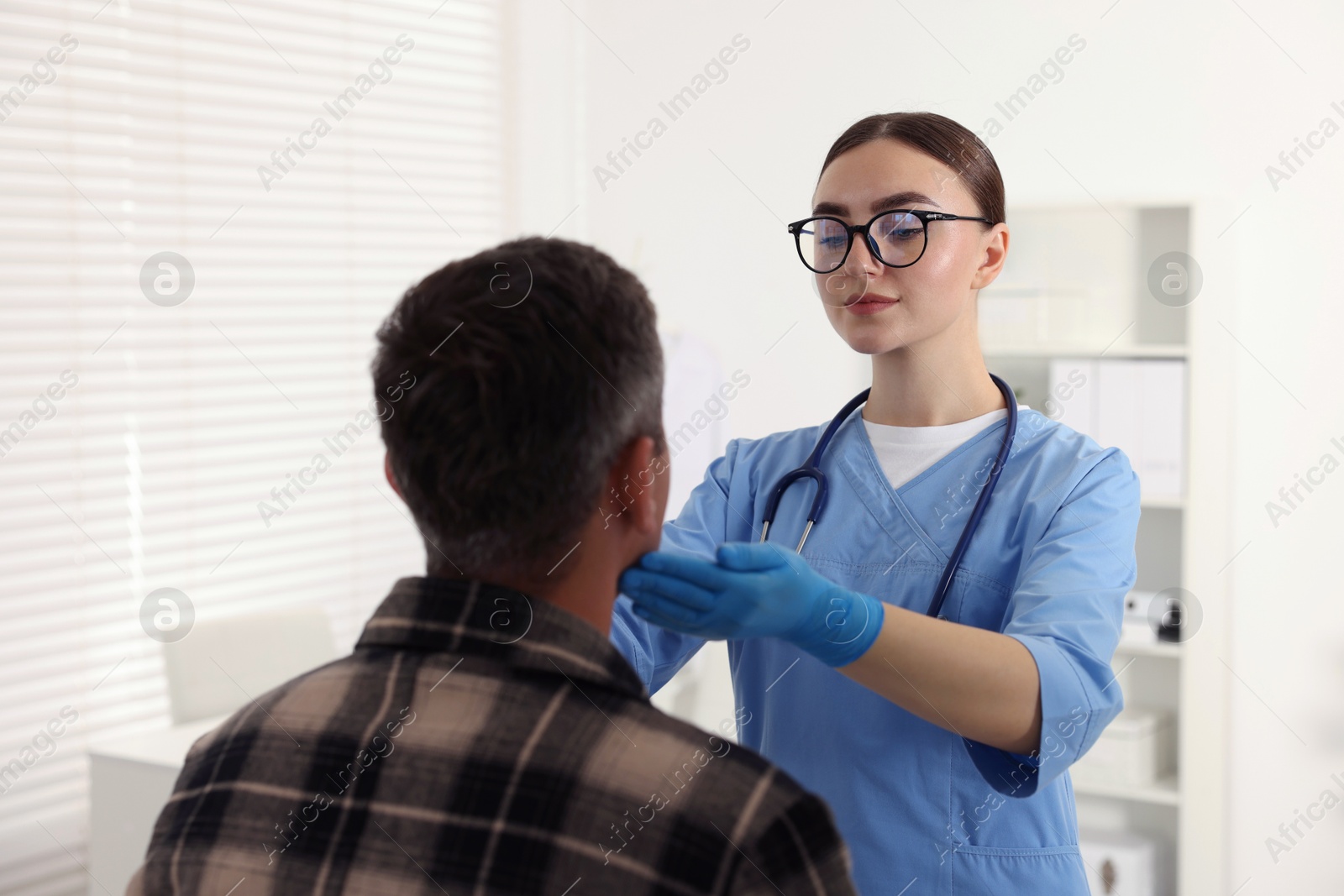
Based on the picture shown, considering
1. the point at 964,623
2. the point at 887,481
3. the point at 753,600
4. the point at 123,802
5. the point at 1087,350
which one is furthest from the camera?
the point at 1087,350

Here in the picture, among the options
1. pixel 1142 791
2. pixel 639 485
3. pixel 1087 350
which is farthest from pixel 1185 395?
pixel 639 485

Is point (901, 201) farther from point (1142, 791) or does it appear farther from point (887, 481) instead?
point (1142, 791)

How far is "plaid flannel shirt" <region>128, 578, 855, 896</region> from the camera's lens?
25.4 inches

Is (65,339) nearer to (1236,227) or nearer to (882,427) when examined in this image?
(882,427)

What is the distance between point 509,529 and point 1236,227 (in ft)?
8.59

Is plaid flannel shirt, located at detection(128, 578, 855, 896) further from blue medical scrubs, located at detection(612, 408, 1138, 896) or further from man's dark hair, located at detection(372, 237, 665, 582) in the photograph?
blue medical scrubs, located at detection(612, 408, 1138, 896)

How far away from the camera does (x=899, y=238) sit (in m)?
1.24

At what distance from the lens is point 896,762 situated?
1.15 metres

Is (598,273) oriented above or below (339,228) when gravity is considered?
below

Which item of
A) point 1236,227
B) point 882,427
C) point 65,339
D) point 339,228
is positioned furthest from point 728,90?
point 882,427

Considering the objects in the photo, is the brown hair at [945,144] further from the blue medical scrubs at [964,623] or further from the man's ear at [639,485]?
the man's ear at [639,485]

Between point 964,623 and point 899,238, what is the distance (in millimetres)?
421

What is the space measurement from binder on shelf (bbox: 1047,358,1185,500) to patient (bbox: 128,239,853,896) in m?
2.24

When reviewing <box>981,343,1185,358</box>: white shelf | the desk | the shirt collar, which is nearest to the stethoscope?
the shirt collar
